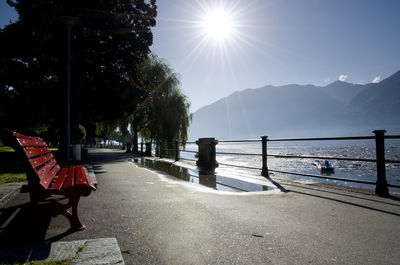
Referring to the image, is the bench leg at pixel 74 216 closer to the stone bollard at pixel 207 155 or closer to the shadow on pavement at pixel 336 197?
the shadow on pavement at pixel 336 197

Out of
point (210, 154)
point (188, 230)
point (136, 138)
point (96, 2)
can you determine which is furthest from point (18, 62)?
point (188, 230)

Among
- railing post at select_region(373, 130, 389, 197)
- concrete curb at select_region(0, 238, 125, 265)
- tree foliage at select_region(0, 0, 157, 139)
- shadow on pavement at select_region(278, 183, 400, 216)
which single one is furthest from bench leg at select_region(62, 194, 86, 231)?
tree foliage at select_region(0, 0, 157, 139)

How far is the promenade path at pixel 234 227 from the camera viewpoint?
2320mm

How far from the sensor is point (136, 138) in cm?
2605

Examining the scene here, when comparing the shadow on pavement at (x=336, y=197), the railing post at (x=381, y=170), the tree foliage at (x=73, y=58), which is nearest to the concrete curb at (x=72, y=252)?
the shadow on pavement at (x=336, y=197)

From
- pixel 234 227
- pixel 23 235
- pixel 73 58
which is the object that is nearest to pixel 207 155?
pixel 234 227

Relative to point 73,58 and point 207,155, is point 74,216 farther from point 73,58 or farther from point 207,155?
point 73,58

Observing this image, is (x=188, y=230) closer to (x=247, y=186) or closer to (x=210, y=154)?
(x=247, y=186)

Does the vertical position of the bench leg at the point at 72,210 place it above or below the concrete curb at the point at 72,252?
above

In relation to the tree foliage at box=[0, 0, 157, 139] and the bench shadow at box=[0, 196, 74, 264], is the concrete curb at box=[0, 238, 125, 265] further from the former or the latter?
the tree foliage at box=[0, 0, 157, 139]

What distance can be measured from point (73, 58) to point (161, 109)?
833 cm

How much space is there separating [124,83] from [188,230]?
53.6ft

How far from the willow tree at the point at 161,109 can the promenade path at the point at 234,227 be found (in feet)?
56.1

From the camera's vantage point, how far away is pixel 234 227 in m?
3.06
